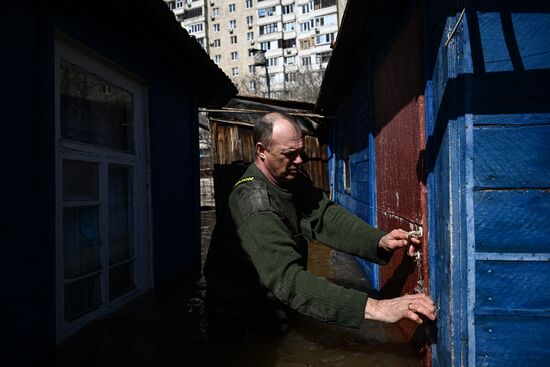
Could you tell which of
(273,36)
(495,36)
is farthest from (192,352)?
(273,36)

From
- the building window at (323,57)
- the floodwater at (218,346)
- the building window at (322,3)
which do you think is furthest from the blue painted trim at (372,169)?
the building window at (322,3)

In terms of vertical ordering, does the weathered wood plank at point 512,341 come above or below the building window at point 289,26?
below

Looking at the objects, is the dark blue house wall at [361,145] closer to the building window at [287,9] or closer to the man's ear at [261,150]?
the man's ear at [261,150]

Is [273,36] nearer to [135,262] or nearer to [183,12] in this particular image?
[183,12]

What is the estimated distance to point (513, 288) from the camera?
1814 mm

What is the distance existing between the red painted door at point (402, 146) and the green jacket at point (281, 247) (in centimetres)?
45

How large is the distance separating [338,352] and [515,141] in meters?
2.04

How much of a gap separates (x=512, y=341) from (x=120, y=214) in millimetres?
3710

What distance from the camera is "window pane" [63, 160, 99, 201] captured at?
297 centimetres

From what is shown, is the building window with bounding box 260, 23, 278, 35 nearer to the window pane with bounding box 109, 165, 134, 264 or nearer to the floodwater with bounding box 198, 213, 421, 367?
the window pane with bounding box 109, 165, 134, 264

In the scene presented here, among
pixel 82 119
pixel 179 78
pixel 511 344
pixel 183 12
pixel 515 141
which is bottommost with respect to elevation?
pixel 511 344

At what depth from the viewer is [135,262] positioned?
4109mm

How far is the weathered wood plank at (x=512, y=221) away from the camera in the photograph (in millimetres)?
1769

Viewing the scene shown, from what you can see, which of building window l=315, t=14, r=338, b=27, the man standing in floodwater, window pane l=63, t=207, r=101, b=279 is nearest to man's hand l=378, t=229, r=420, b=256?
the man standing in floodwater
